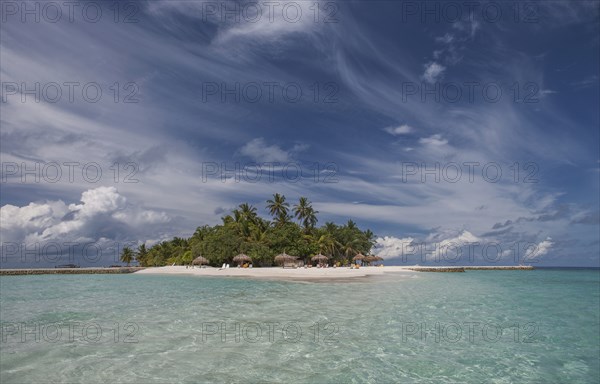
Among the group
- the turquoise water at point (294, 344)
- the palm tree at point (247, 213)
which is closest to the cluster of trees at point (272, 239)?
the palm tree at point (247, 213)

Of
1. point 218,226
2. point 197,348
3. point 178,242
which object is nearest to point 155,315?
point 197,348

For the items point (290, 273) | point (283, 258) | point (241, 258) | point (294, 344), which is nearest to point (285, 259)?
point (283, 258)

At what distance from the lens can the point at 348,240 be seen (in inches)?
2840

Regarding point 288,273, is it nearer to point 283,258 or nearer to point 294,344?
point 283,258

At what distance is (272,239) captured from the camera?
199 feet

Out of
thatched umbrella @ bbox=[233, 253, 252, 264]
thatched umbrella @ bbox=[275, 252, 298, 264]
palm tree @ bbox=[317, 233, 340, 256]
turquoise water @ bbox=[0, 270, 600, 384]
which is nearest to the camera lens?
turquoise water @ bbox=[0, 270, 600, 384]

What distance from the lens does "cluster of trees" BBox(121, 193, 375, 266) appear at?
2293 inches

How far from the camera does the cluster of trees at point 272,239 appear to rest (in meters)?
58.2

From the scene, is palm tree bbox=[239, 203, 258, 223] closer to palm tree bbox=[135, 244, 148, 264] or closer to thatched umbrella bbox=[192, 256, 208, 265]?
thatched umbrella bbox=[192, 256, 208, 265]

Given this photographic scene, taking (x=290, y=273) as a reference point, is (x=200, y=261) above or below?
above

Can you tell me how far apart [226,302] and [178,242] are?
226 ft

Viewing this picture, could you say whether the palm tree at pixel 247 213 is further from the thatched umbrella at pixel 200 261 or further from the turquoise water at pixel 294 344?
the turquoise water at pixel 294 344

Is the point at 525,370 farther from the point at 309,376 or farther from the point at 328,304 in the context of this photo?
the point at 328,304

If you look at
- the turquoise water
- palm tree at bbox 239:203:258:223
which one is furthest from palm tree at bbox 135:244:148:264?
the turquoise water
